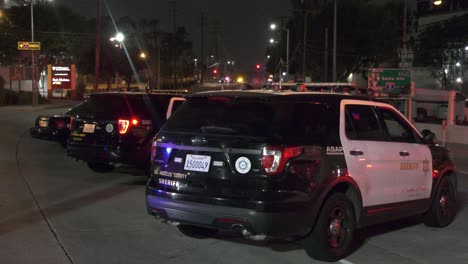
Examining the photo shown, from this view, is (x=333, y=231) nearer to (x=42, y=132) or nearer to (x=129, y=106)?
(x=129, y=106)

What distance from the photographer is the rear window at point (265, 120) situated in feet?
18.4

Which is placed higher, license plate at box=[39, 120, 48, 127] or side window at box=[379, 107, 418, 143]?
side window at box=[379, 107, 418, 143]

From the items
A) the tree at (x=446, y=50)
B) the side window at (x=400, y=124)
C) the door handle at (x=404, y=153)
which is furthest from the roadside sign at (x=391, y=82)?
the tree at (x=446, y=50)

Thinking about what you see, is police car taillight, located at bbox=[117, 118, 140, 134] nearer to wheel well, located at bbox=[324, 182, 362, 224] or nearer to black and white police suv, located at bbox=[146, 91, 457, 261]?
black and white police suv, located at bbox=[146, 91, 457, 261]

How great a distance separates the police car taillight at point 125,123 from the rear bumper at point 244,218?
4.94 meters

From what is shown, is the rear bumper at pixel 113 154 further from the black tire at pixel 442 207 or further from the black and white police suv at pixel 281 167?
the black tire at pixel 442 207

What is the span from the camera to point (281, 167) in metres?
5.42

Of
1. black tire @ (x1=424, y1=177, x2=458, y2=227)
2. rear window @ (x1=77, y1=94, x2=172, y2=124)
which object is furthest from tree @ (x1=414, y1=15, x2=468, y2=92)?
black tire @ (x1=424, y1=177, x2=458, y2=227)

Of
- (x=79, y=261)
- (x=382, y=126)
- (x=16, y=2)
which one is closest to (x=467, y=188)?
(x=382, y=126)

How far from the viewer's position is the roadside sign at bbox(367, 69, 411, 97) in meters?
24.6

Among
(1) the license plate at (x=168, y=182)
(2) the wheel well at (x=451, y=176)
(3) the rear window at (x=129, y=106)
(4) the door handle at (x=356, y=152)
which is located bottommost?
(2) the wheel well at (x=451, y=176)

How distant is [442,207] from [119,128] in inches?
229

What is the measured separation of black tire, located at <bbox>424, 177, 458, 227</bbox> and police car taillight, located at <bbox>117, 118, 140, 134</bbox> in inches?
216

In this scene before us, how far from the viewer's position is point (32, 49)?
3884 cm
